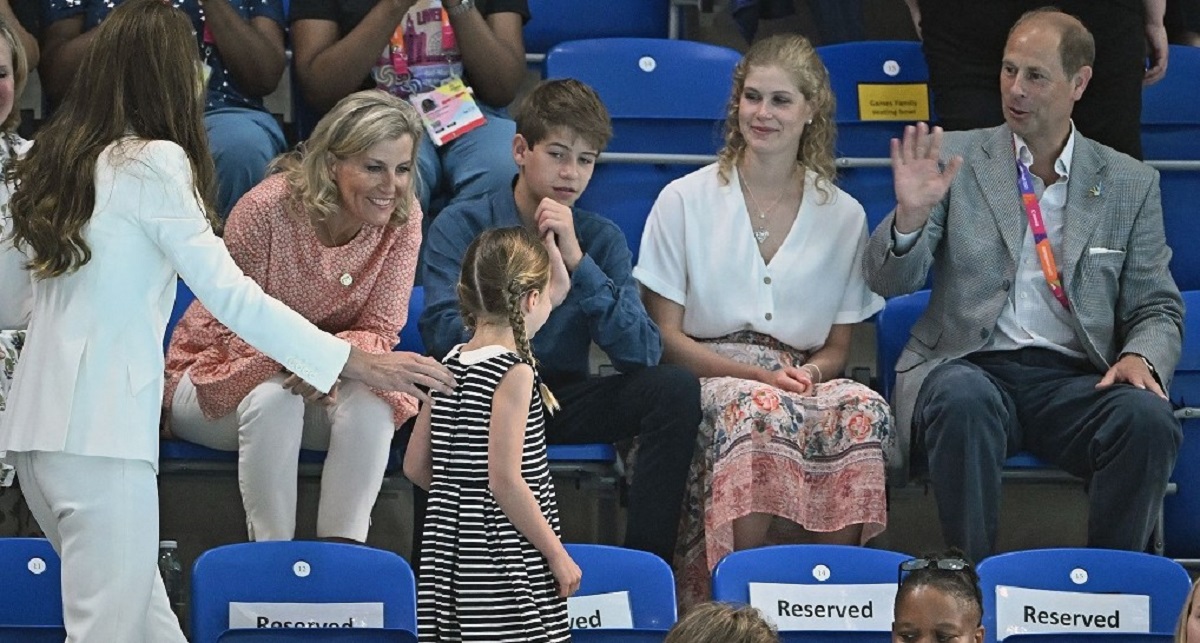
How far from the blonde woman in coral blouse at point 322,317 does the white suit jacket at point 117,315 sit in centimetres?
73

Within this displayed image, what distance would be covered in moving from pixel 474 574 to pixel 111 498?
68 cm

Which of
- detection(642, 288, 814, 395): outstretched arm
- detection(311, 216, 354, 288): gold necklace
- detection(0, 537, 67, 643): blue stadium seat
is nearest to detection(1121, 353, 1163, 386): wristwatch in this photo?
detection(642, 288, 814, 395): outstretched arm

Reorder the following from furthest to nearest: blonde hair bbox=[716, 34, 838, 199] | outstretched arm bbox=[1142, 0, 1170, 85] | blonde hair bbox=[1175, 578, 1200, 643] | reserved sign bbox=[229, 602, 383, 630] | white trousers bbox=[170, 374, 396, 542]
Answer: outstretched arm bbox=[1142, 0, 1170, 85]
blonde hair bbox=[716, 34, 838, 199]
white trousers bbox=[170, 374, 396, 542]
reserved sign bbox=[229, 602, 383, 630]
blonde hair bbox=[1175, 578, 1200, 643]

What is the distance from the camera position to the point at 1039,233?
438 centimetres

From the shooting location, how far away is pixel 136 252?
3.06m

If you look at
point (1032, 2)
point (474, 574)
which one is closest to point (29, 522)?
point (474, 574)

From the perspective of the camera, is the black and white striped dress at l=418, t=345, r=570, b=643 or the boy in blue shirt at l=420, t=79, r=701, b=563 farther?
the boy in blue shirt at l=420, t=79, r=701, b=563

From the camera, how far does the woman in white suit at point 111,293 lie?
2.99 m

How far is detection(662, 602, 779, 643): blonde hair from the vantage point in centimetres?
241

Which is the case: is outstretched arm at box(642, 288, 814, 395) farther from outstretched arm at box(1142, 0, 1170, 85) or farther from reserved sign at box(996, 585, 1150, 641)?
outstretched arm at box(1142, 0, 1170, 85)

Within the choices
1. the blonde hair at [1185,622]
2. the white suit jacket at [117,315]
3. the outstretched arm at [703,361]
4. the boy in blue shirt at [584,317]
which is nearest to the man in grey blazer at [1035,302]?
the outstretched arm at [703,361]

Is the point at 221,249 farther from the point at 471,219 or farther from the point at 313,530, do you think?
the point at 313,530

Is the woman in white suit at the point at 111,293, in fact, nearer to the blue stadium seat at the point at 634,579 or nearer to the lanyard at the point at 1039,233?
the blue stadium seat at the point at 634,579

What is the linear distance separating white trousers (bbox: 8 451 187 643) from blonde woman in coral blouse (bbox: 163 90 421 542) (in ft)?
2.45
